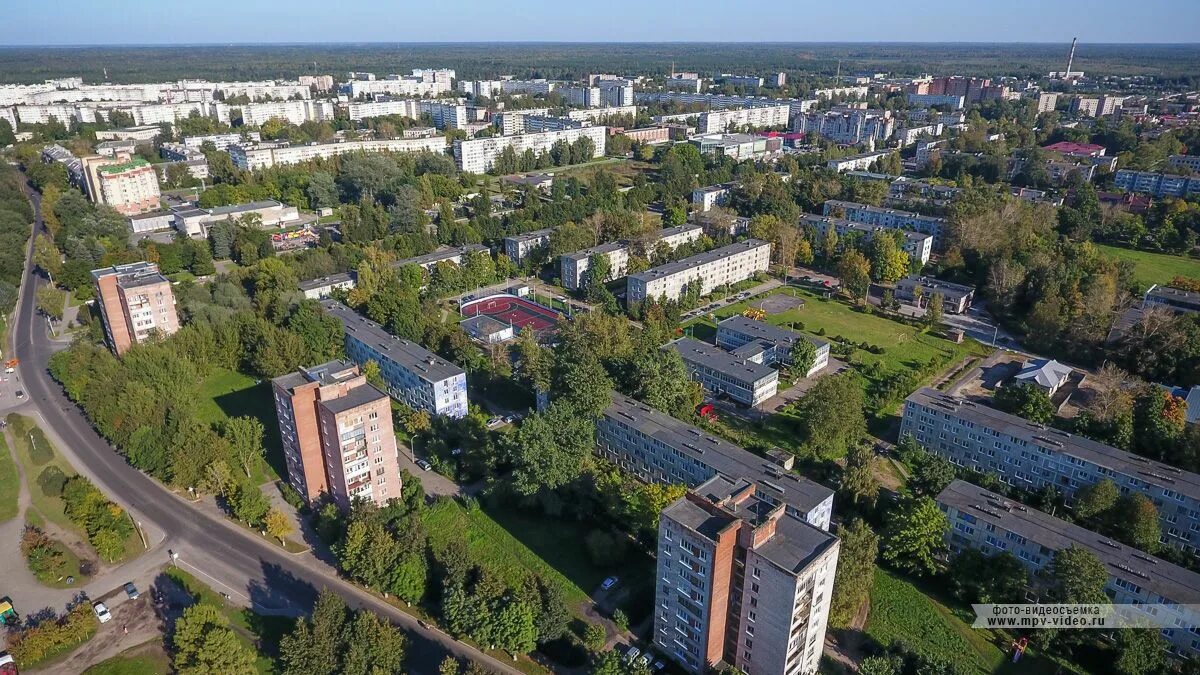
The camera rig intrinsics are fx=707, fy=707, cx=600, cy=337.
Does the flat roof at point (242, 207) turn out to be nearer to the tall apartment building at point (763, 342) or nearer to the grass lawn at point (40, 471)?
the grass lawn at point (40, 471)

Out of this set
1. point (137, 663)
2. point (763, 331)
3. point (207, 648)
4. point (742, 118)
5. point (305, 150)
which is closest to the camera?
point (207, 648)

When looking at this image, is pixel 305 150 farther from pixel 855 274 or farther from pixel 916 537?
pixel 916 537

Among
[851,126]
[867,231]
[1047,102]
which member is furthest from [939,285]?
[1047,102]

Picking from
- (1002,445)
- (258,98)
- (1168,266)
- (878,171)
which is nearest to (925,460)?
(1002,445)

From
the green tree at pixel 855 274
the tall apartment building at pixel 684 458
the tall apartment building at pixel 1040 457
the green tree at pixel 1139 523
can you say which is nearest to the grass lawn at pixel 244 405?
the tall apartment building at pixel 684 458

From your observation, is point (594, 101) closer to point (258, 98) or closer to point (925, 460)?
point (258, 98)

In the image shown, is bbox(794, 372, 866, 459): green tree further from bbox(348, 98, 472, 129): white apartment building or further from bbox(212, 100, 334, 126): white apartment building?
bbox(212, 100, 334, 126): white apartment building
